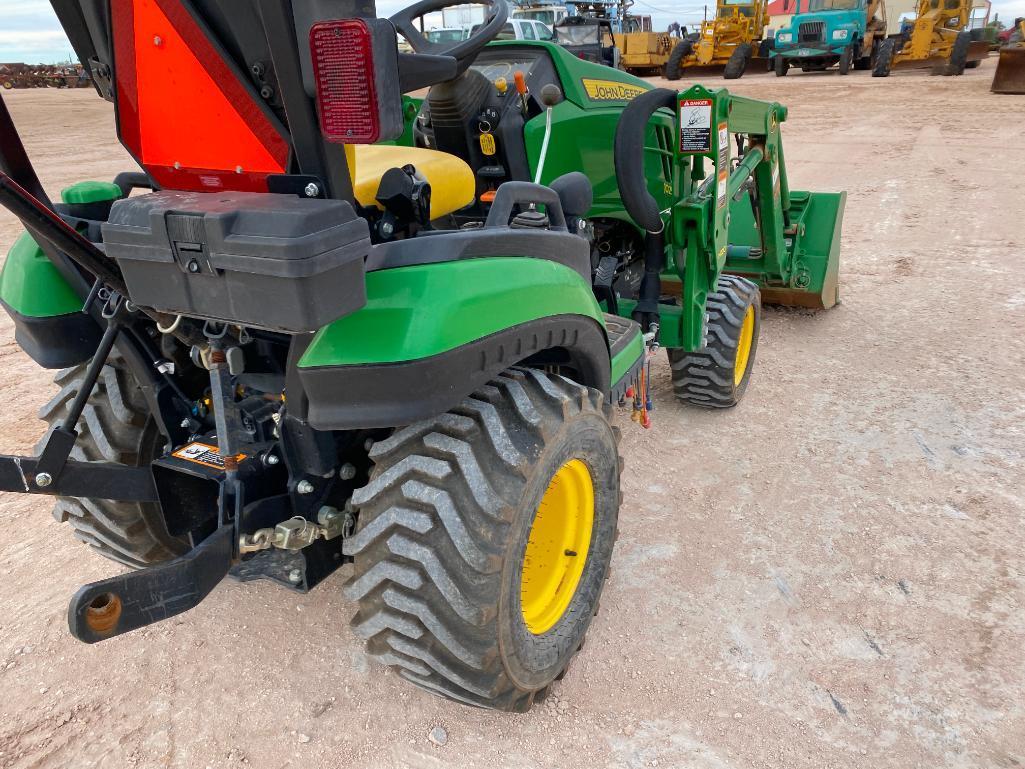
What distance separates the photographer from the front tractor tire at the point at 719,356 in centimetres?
381

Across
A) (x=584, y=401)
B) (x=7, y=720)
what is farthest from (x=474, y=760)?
(x=7, y=720)

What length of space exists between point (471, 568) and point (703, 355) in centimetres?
237

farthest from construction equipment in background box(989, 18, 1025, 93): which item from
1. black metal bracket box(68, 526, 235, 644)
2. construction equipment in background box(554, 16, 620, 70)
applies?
black metal bracket box(68, 526, 235, 644)

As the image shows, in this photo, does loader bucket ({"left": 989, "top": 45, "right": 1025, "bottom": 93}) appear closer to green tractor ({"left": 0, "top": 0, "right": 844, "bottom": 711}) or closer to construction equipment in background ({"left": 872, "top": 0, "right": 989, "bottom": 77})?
construction equipment in background ({"left": 872, "top": 0, "right": 989, "bottom": 77})

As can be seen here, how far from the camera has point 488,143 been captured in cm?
363

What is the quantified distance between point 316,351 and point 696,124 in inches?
96.3

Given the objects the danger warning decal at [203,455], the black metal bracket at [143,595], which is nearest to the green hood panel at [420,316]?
the black metal bracket at [143,595]

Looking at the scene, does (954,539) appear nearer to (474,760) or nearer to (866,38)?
(474,760)

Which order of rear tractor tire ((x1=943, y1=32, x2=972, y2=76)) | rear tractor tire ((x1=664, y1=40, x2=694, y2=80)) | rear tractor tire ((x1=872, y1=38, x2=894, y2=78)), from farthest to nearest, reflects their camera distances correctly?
rear tractor tire ((x1=664, y1=40, x2=694, y2=80)) → rear tractor tire ((x1=872, y1=38, x2=894, y2=78)) → rear tractor tire ((x1=943, y1=32, x2=972, y2=76))

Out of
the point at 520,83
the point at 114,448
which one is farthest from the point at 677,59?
the point at 114,448

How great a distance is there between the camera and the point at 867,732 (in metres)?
2.12

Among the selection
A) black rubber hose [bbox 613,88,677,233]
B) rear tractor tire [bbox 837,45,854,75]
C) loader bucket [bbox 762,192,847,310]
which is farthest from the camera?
rear tractor tire [bbox 837,45,854,75]

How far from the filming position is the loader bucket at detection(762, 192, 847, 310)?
496cm

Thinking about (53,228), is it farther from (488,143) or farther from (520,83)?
(488,143)
